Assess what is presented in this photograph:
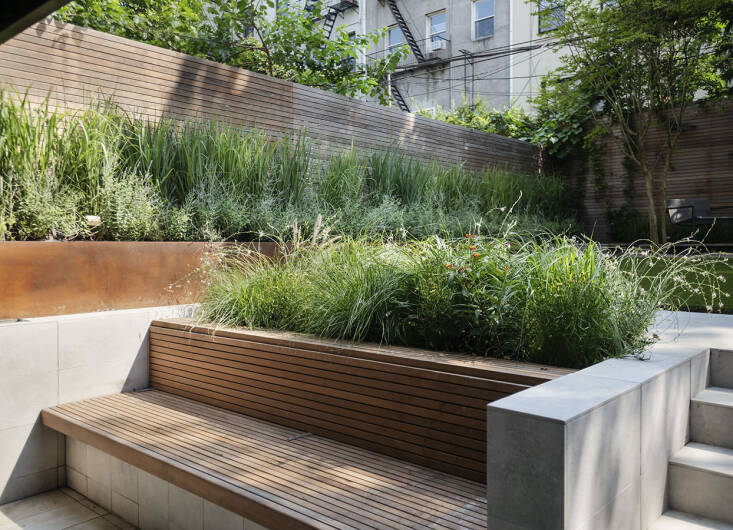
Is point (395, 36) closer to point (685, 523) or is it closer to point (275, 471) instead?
point (275, 471)

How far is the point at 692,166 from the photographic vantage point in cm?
834

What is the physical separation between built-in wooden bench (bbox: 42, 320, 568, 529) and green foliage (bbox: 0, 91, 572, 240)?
103 centimetres

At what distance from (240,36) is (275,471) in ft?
24.5

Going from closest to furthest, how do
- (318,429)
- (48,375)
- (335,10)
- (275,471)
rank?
(275,471) < (318,429) < (48,375) < (335,10)

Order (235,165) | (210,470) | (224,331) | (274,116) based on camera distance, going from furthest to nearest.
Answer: (274,116), (235,165), (224,331), (210,470)

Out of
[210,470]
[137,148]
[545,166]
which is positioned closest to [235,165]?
[137,148]

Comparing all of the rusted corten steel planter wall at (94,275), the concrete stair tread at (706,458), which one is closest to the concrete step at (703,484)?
the concrete stair tread at (706,458)

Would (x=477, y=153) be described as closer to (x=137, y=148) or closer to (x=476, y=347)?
(x=137, y=148)

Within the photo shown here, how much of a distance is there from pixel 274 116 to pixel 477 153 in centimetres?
373

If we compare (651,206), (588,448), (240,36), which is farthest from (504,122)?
(588,448)

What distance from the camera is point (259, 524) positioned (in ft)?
5.30

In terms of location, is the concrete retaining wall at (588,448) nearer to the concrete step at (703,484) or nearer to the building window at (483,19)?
A: the concrete step at (703,484)

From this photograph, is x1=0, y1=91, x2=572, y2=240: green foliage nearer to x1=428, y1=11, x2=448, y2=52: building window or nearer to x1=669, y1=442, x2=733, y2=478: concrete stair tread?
x1=669, y1=442, x2=733, y2=478: concrete stair tread

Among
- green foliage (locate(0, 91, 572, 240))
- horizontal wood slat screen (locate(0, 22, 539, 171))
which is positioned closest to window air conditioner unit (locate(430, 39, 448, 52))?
horizontal wood slat screen (locate(0, 22, 539, 171))
